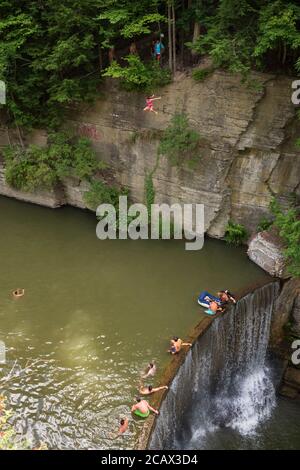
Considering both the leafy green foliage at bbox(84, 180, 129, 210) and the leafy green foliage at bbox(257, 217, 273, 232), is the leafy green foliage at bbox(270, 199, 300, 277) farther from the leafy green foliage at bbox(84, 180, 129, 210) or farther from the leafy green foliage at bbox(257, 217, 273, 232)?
the leafy green foliage at bbox(84, 180, 129, 210)

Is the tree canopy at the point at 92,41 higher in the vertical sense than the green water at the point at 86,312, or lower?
higher

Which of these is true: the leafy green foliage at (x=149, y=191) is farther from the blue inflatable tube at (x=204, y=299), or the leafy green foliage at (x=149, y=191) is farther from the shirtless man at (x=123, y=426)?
the shirtless man at (x=123, y=426)

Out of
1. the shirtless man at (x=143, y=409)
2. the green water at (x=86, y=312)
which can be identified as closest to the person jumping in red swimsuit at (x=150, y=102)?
the green water at (x=86, y=312)

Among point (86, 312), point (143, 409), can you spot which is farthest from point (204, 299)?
point (143, 409)

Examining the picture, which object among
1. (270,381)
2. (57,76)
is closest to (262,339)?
(270,381)

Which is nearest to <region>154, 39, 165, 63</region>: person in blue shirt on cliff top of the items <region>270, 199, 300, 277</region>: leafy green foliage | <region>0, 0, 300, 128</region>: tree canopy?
<region>0, 0, 300, 128</region>: tree canopy

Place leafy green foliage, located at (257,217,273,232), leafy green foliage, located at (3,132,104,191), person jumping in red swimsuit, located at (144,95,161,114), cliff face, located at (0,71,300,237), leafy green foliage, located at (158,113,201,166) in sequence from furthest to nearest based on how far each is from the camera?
leafy green foliage, located at (3,132,104,191) → person jumping in red swimsuit, located at (144,95,161,114) → leafy green foliage, located at (257,217,273,232) → leafy green foliage, located at (158,113,201,166) → cliff face, located at (0,71,300,237)
